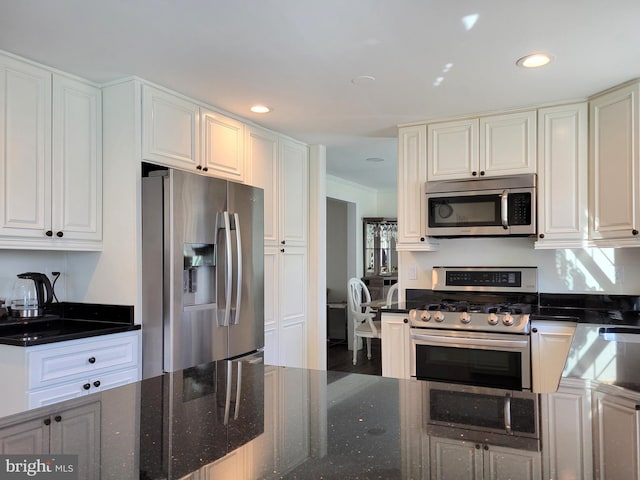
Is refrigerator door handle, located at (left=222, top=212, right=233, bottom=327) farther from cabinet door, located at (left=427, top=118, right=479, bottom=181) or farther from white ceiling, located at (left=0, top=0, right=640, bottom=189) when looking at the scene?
cabinet door, located at (left=427, top=118, right=479, bottom=181)

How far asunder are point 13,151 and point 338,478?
241cm

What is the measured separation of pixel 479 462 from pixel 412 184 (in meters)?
3.03

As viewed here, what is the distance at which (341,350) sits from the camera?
21.2ft

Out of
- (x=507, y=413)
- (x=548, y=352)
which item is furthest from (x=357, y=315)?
(x=507, y=413)

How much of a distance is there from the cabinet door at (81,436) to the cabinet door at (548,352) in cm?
270

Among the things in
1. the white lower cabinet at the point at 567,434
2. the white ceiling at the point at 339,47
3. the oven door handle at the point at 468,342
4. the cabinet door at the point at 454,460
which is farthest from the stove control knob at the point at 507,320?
the cabinet door at the point at 454,460

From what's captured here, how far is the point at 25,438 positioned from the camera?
90 centimetres

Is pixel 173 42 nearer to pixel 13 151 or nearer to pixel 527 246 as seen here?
pixel 13 151

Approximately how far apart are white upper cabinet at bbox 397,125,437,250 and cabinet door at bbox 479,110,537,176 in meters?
0.44

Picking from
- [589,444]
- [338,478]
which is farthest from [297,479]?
[589,444]

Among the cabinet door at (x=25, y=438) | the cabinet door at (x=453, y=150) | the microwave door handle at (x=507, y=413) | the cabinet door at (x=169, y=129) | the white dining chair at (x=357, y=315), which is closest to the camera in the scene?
the cabinet door at (x=25, y=438)

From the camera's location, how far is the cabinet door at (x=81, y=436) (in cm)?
80

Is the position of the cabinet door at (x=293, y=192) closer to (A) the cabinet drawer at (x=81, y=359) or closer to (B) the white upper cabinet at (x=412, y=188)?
(B) the white upper cabinet at (x=412, y=188)

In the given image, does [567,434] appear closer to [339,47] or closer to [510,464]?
[510,464]
